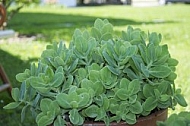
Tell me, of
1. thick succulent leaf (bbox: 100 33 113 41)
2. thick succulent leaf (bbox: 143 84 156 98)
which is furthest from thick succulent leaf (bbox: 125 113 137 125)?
thick succulent leaf (bbox: 100 33 113 41)

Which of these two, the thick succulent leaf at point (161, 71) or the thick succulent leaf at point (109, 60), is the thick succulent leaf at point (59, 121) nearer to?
the thick succulent leaf at point (109, 60)

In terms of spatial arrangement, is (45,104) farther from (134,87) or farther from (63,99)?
(134,87)

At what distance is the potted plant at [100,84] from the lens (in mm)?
1509

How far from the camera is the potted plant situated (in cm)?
151

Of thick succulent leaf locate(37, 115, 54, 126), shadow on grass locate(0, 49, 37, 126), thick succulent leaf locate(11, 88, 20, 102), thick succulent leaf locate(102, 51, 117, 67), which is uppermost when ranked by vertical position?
thick succulent leaf locate(102, 51, 117, 67)

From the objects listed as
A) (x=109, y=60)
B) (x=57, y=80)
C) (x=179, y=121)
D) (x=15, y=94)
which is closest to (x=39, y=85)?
(x=57, y=80)

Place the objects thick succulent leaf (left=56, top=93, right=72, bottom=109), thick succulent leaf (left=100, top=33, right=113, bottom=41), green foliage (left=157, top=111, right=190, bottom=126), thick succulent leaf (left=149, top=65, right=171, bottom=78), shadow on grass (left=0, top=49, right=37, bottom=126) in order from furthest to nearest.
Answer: shadow on grass (left=0, top=49, right=37, bottom=126) < thick succulent leaf (left=100, top=33, right=113, bottom=41) < thick succulent leaf (left=149, top=65, right=171, bottom=78) < thick succulent leaf (left=56, top=93, right=72, bottom=109) < green foliage (left=157, top=111, right=190, bottom=126)

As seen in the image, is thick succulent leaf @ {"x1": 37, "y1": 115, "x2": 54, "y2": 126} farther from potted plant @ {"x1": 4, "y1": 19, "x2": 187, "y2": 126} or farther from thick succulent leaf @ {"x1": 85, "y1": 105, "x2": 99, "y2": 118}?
thick succulent leaf @ {"x1": 85, "y1": 105, "x2": 99, "y2": 118}

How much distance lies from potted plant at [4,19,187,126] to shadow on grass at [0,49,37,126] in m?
1.72

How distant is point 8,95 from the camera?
414cm

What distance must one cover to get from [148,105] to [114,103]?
13 centimetres

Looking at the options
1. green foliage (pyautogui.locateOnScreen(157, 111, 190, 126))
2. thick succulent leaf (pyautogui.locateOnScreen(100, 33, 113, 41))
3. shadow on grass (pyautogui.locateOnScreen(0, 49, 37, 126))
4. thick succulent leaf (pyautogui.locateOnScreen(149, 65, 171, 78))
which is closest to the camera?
green foliage (pyautogui.locateOnScreen(157, 111, 190, 126))

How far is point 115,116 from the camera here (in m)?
Result: 1.53

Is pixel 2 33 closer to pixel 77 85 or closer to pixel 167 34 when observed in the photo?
pixel 77 85
